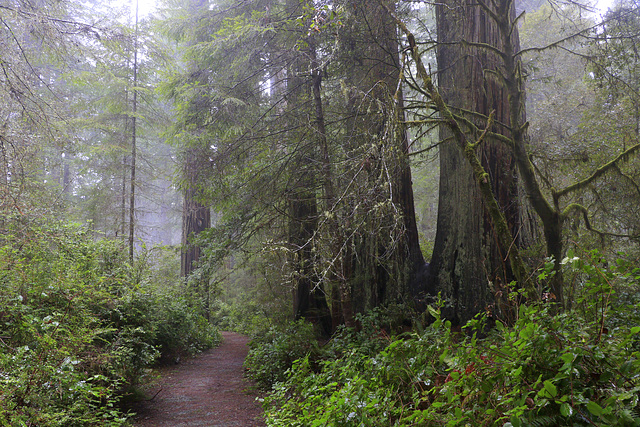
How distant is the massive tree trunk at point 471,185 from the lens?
610 centimetres

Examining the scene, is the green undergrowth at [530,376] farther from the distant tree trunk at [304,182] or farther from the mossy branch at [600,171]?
the distant tree trunk at [304,182]

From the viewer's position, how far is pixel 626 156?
509 centimetres

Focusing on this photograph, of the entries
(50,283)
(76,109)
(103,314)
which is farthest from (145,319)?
(76,109)

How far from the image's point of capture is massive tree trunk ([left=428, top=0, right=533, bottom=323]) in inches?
240

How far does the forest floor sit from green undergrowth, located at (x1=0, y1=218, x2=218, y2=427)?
0.42m

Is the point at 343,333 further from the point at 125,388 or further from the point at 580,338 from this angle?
the point at 580,338

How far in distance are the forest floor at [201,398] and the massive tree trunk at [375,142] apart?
2730mm

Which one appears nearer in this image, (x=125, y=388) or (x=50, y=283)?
(x=50, y=283)

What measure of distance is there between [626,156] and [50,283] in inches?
286

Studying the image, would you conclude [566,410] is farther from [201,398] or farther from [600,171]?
[201,398]

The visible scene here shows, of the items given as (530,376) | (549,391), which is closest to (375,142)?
(530,376)

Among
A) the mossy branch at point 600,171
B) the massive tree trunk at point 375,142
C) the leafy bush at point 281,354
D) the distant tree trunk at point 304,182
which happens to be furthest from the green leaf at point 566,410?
the leafy bush at point 281,354

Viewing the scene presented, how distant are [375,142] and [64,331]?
4152 mm

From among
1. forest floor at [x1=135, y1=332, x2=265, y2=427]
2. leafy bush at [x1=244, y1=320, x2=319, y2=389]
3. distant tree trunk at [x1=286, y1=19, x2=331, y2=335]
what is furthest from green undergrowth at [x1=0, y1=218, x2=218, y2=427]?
distant tree trunk at [x1=286, y1=19, x2=331, y2=335]
